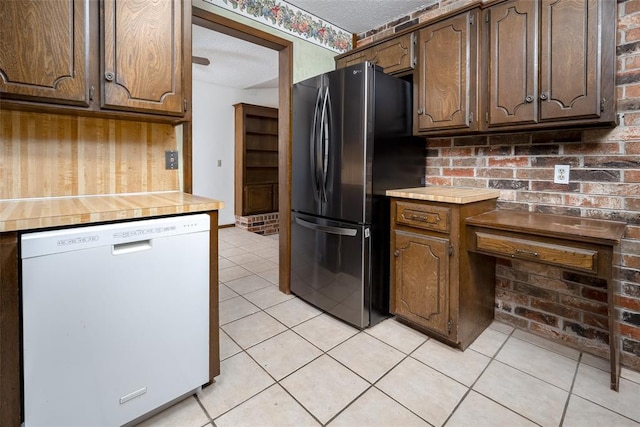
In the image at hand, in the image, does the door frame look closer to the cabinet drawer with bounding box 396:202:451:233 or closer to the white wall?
the cabinet drawer with bounding box 396:202:451:233

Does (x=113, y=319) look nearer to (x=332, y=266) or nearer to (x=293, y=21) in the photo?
(x=332, y=266)

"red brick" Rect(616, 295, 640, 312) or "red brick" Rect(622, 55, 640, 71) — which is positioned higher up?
"red brick" Rect(622, 55, 640, 71)

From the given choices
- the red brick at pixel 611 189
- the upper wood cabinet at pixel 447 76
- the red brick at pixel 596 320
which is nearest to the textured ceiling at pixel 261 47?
the upper wood cabinet at pixel 447 76

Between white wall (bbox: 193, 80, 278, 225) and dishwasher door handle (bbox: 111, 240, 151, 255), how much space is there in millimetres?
4012

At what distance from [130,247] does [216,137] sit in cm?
449

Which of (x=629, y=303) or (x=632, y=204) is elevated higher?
(x=632, y=204)

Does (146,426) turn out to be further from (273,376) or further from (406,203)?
(406,203)

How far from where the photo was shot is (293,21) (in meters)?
2.57

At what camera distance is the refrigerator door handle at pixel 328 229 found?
2.14m

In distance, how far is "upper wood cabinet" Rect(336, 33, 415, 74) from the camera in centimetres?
228

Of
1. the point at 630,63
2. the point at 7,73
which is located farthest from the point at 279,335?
the point at 630,63

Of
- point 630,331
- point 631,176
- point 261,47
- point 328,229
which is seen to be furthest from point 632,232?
point 261,47

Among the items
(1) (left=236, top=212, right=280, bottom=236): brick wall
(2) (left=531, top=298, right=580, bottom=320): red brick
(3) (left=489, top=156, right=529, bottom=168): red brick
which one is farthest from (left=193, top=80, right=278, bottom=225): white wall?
(2) (left=531, top=298, right=580, bottom=320): red brick

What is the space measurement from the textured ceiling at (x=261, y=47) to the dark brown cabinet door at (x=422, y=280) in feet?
6.08
